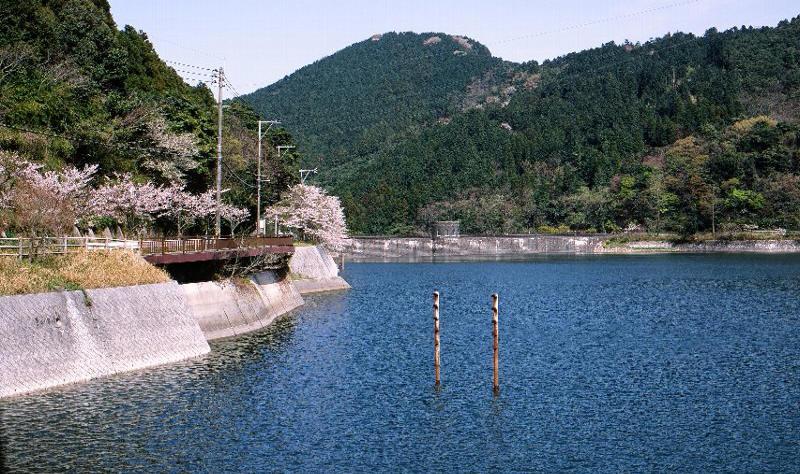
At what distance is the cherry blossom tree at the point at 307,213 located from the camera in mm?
99625

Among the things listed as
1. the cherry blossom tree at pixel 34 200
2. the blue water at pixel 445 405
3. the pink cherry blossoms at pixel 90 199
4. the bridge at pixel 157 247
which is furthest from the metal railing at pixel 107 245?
the blue water at pixel 445 405

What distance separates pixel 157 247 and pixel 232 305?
6.96 metres

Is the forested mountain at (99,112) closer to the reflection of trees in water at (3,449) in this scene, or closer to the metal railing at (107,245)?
the metal railing at (107,245)

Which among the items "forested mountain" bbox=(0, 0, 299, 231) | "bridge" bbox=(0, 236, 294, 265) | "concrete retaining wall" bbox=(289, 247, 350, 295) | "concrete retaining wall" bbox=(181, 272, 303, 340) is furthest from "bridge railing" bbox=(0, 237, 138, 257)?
"concrete retaining wall" bbox=(289, 247, 350, 295)

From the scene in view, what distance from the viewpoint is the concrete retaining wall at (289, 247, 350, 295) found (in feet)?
269

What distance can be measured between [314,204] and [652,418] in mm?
74595

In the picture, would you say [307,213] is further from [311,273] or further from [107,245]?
[107,245]

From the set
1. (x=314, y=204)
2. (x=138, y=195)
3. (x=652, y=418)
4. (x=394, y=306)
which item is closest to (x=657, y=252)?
(x=314, y=204)

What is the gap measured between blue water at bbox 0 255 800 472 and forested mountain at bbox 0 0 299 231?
1976 cm

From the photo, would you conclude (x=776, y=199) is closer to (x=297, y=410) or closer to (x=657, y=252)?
(x=657, y=252)

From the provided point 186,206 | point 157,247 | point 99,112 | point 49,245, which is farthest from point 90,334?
point 99,112

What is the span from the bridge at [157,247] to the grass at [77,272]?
0.70 metres

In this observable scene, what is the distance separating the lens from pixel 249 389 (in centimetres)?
3647

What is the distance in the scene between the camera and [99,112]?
232 ft
